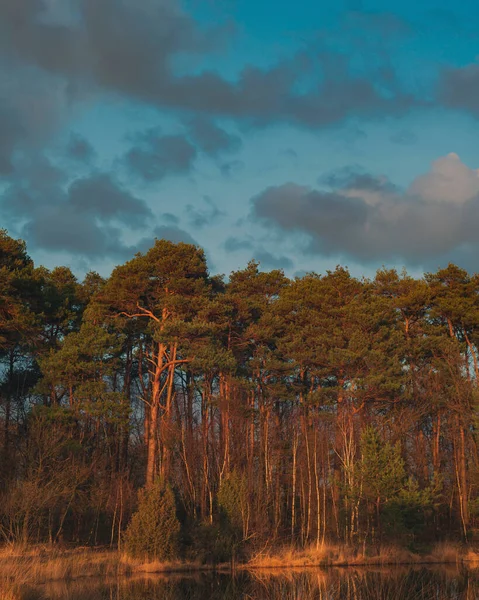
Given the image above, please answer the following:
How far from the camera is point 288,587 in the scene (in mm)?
23109

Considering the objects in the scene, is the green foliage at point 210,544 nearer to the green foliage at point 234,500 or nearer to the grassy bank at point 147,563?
the grassy bank at point 147,563

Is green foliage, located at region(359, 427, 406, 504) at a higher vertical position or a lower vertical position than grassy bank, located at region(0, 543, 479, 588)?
higher

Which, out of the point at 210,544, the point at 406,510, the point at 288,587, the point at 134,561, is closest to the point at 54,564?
the point at 134,561

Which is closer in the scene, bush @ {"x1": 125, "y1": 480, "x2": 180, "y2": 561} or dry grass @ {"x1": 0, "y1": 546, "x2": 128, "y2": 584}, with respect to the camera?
dry grass @ {"x1": 0, "y1": 546, "x2": 128, "y2": 584}

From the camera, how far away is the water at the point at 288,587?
20.9 meters

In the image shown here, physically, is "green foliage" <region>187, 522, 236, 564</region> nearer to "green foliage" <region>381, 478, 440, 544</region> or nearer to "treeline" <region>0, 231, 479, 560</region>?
"treeline" <region>0, 231, 479, 560</region>

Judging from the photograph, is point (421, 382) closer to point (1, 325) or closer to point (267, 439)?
point (267, 439)

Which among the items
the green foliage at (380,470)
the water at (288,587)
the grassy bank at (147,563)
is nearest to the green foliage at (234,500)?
the grassy bank at (147,563)

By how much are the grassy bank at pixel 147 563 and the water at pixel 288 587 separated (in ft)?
3.59

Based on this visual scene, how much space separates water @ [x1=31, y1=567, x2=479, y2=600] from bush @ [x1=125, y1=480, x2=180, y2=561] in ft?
4.94

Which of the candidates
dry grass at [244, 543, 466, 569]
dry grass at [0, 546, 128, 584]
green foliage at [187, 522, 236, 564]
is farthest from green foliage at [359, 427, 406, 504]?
dry grass at [0, 546, 128, 584]

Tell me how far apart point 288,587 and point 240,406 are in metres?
14.3

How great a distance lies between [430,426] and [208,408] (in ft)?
52.4

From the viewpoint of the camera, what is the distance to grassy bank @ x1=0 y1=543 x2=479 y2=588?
23.8 metres
